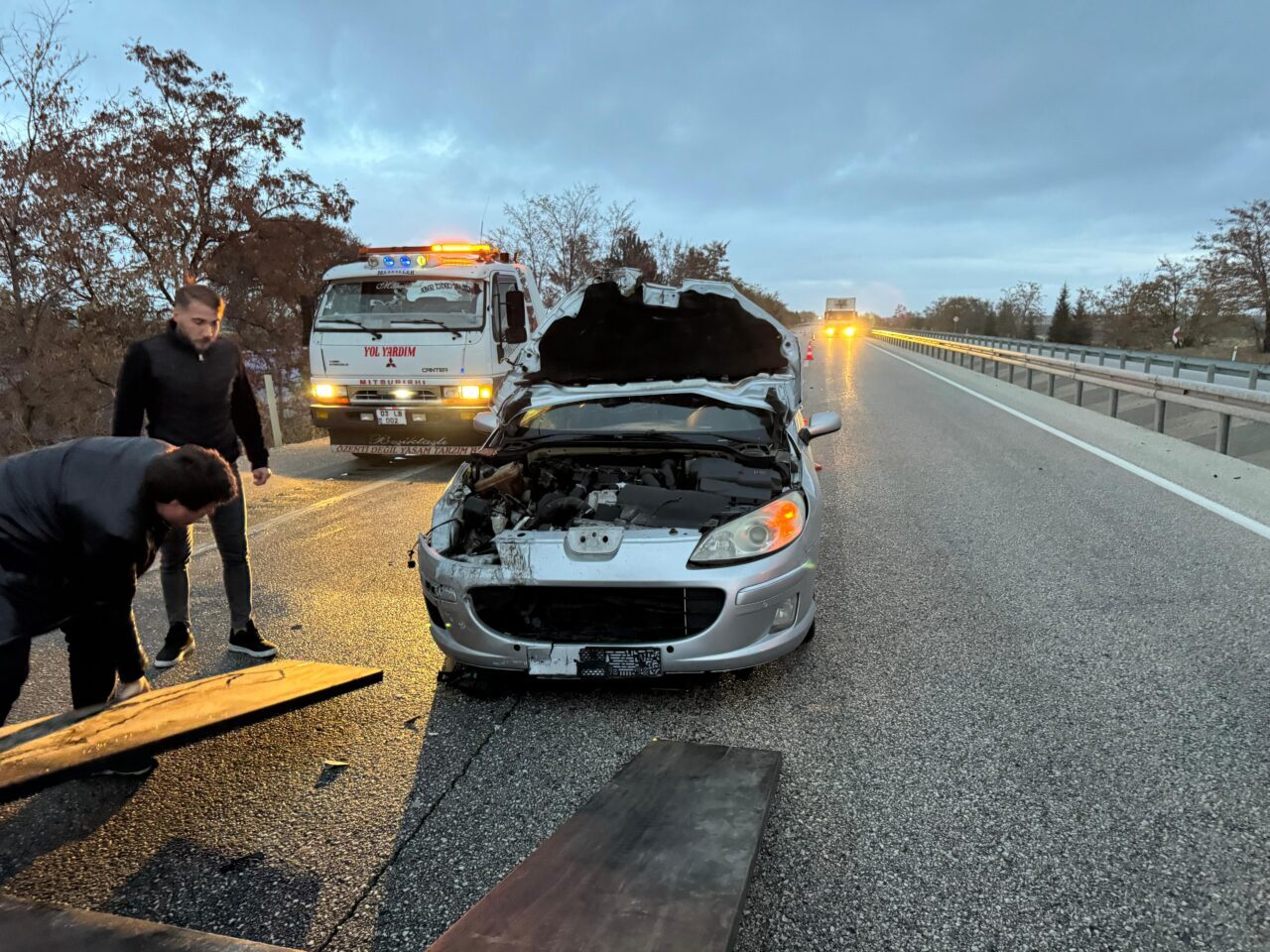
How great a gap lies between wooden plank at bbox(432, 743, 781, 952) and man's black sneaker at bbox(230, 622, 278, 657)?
218cm

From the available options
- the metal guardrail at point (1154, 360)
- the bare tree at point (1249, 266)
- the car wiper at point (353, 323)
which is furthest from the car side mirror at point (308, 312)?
the bare tree at point (1249, 266)

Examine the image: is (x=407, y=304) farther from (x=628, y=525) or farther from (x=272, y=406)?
(x=628, y=525)

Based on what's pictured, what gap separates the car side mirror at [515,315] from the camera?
31.0ft

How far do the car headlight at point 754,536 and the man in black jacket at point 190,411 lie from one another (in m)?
2.25

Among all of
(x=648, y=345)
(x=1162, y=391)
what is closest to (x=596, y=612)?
(x=648, y=345)

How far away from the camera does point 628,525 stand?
355cm

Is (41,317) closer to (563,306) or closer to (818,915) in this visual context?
(563,306)

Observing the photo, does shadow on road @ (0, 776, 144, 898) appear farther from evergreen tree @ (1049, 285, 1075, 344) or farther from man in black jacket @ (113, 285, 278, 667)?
evergreen tree @ (1049, 285, 1075, 344)

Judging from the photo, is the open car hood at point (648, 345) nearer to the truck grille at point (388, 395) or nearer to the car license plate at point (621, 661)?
the car license plate at point (621, 661)

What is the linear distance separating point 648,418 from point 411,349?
16.6ft

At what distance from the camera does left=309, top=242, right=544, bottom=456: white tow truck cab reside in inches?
352

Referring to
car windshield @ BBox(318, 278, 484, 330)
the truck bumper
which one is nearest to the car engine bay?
the truck bumper

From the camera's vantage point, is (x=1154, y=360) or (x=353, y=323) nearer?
(x=353, y=323)

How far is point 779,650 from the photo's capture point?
3.37 meters
